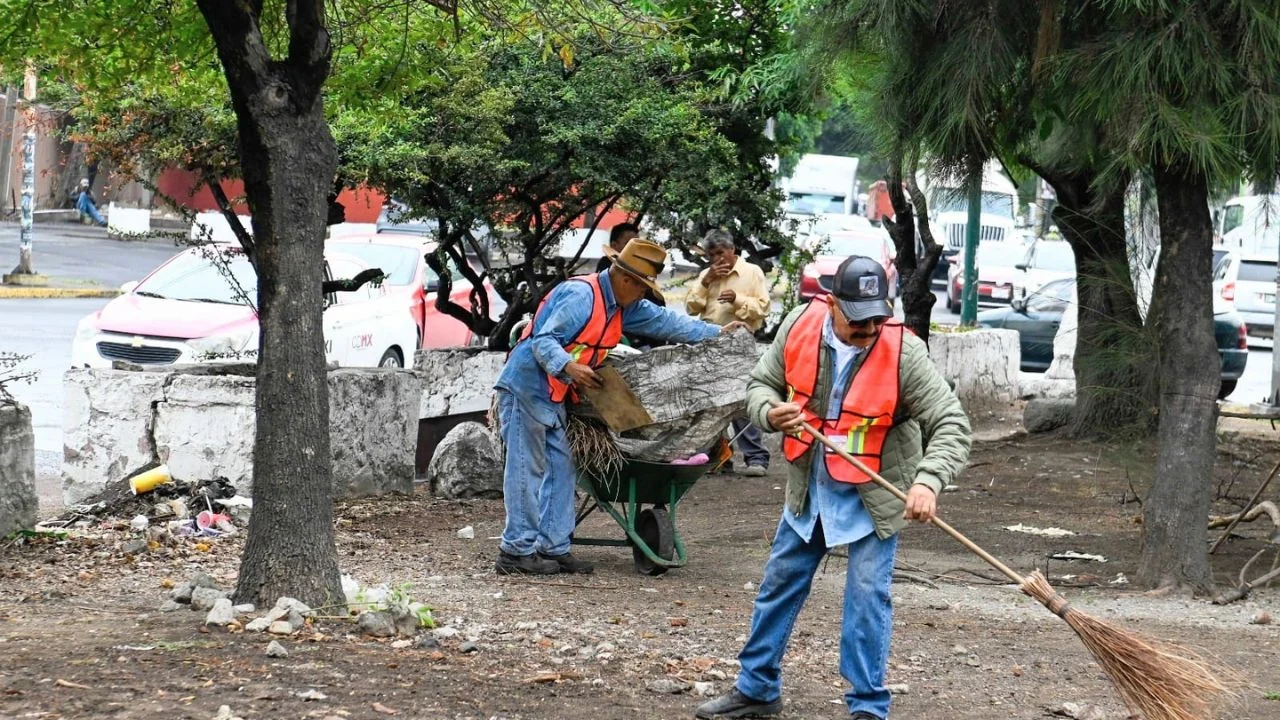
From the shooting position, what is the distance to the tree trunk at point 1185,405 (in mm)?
7523

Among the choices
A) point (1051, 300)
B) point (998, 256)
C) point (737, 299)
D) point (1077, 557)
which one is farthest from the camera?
point (998, 256)

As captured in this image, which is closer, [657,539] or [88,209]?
[657,539]

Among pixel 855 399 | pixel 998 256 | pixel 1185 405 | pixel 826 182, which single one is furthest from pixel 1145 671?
pixel 826 182

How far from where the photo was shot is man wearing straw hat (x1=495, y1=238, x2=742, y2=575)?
7367 millimetres

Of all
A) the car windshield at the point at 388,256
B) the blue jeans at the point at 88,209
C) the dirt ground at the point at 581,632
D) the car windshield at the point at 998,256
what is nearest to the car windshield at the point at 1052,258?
the car windshield at the point at 998,256

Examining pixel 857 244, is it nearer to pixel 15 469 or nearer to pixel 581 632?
pixel 15 469

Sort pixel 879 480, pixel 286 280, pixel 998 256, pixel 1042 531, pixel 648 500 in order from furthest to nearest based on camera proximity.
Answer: pixel 998 256, pixel 1042 531, pixel 648 500, pixel 286 280, pixel 879 480

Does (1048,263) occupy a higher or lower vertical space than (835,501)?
higher

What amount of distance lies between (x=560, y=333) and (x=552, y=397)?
1.12 feet

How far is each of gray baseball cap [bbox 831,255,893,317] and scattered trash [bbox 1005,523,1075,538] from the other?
4571mm

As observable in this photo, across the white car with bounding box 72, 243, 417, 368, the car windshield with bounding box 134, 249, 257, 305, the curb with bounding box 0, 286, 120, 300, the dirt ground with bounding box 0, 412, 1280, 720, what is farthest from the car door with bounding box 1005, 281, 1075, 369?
the curb with bounding box 0, 286, 120, 300

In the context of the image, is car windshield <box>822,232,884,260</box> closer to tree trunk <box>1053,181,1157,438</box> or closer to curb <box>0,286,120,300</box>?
curb <box>0,286,120,300</box>

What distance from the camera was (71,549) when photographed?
7.70m

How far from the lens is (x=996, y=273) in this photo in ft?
102
